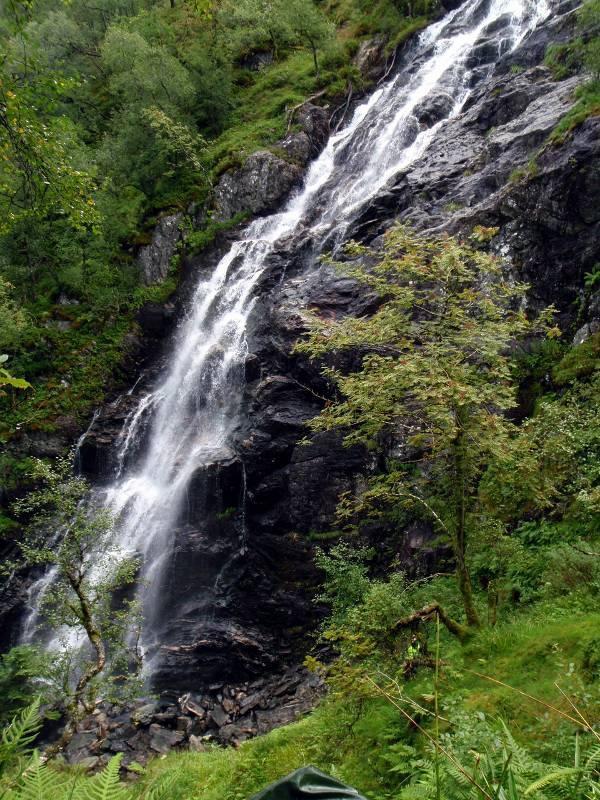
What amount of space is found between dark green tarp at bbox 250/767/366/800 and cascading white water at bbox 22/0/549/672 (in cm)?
1474

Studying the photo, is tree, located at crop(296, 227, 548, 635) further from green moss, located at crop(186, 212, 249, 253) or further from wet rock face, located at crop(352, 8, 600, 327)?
green moss, located at crop(186, 212, 249, 253)

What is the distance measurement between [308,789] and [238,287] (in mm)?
20870

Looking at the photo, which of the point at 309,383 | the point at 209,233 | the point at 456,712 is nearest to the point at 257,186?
the point at 209,233

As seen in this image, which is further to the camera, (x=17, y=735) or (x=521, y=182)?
(x=521, y=182)

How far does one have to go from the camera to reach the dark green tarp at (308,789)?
202 cm

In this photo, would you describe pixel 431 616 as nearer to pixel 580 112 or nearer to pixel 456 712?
pixel 456 712

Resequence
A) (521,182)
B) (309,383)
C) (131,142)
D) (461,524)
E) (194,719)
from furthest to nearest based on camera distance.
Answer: (131,142) → (309,383) → (521,182) → (194,719) → (461,524)

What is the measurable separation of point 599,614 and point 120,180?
3156cm

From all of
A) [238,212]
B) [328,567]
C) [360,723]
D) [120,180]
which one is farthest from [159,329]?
[360,723]

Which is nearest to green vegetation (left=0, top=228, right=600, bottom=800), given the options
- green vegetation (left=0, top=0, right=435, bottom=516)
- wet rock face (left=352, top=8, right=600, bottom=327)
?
wet rock face (left=352, top=8, right=600, bottom=327)

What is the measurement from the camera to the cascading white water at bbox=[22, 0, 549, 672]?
58.0 feet

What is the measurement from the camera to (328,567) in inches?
424

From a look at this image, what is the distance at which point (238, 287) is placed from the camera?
2173cm

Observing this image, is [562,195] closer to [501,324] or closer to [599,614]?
[501,324]
